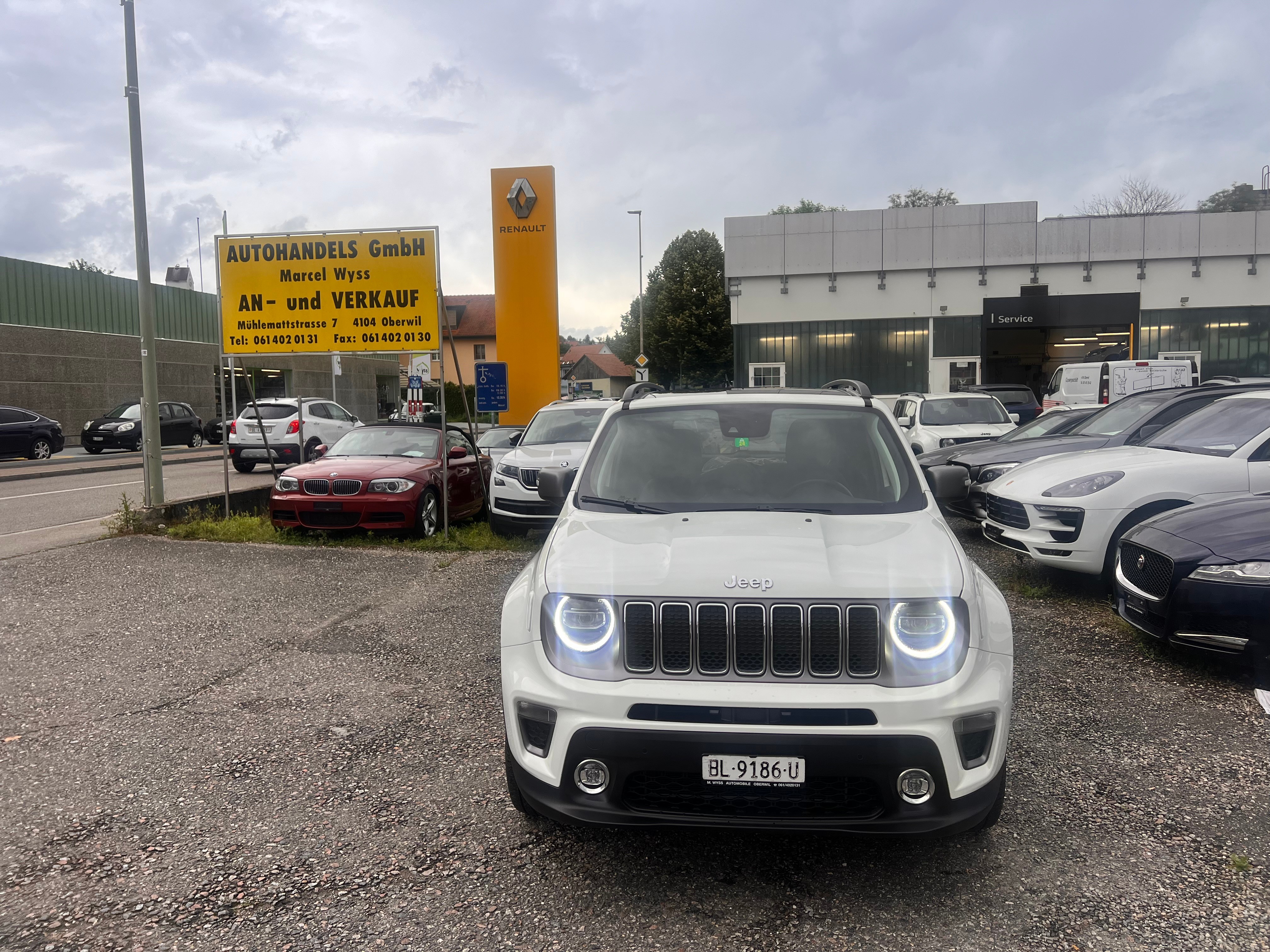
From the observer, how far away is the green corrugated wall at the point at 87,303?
28875mm

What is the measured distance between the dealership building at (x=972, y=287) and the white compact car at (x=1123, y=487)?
25458 millimetres

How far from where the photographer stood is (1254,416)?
6867 mm

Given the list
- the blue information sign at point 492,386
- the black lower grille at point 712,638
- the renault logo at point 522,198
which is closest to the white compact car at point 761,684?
the black lower grille at point 712,638

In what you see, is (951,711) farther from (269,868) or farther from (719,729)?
(269,868)

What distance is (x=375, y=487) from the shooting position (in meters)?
9.73

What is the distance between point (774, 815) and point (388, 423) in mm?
9519

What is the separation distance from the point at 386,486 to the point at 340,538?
825 millimetres

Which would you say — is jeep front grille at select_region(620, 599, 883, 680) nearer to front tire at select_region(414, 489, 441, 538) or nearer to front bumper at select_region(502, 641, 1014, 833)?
front bumper at select_region(502, 641, 1014, 833)

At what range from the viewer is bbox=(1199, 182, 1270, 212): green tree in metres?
58.6

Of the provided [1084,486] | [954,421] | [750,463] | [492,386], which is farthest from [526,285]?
[750,463]

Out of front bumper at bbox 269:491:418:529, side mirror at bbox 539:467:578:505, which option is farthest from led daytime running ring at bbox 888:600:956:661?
Result: front bumper at bbox 269:491:418:529

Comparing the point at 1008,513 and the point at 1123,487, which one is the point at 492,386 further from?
the point at 1123,487

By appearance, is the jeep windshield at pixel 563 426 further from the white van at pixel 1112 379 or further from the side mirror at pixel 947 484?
the white van at pixel 1112 379

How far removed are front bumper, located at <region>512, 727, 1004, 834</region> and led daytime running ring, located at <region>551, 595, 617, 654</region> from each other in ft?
0.91
